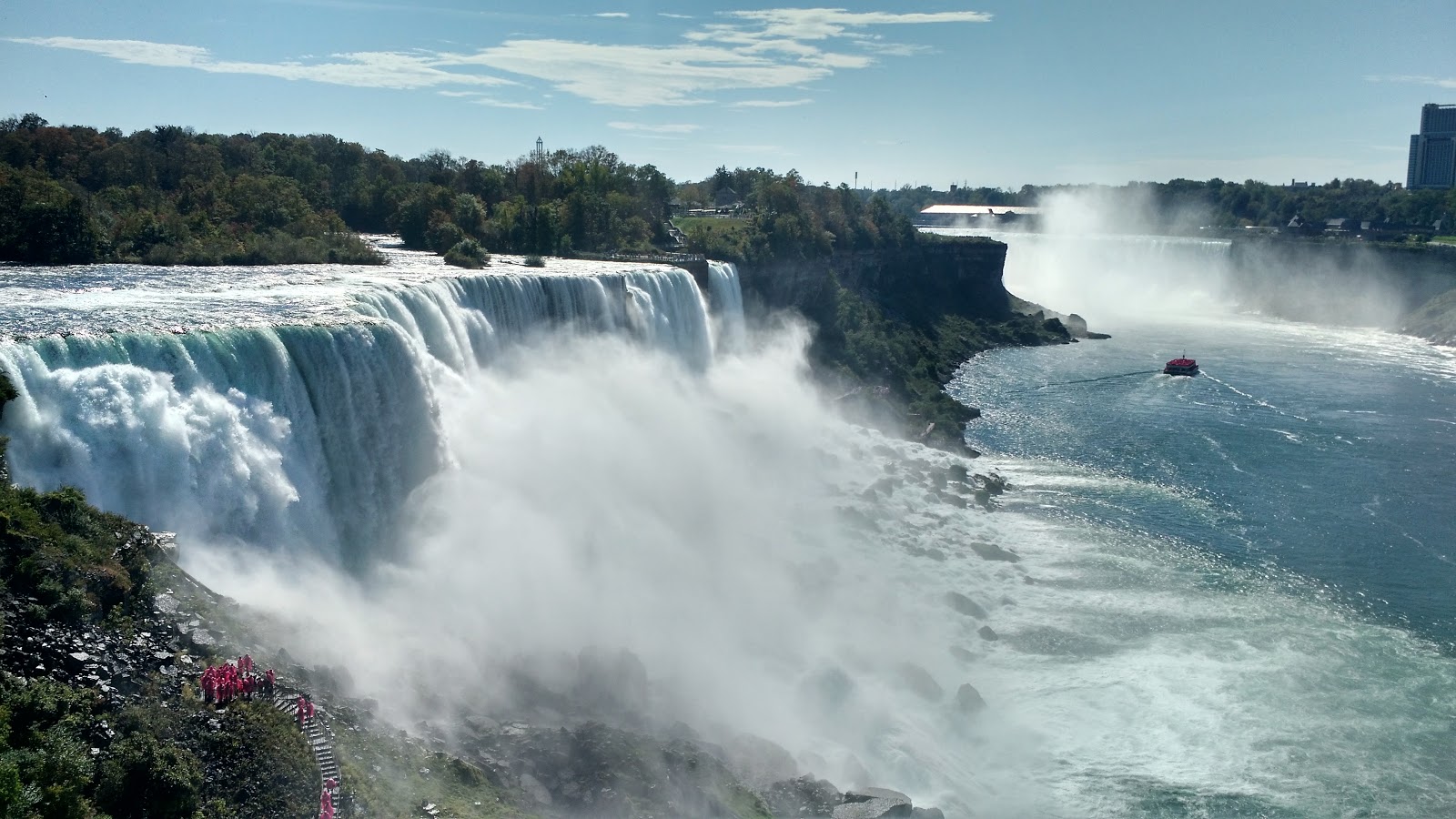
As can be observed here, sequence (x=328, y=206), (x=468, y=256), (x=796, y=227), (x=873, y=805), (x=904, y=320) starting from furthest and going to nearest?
(x=904, y=320) < (x=796, y=227) < (x=328, y=206) < (x=468, y=256) < (x=873, y=805)

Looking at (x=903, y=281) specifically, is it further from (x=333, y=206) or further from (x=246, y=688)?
(x=246, y=688)

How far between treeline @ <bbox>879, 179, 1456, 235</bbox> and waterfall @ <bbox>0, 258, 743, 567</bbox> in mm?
84044

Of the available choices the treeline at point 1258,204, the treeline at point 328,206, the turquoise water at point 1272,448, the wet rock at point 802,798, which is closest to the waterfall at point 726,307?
the treeline at point 328,206

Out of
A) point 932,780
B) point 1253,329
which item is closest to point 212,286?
point 932,780

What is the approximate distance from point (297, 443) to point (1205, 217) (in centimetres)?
11782

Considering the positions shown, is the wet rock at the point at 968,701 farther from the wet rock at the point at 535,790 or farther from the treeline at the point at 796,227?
the treeline at the point at 796,227

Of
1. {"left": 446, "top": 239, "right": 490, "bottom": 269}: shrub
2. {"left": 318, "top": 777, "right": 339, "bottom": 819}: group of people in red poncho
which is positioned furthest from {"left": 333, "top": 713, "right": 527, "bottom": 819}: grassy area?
{"left": 446, "top": 239, "right": 490, "bottom": 269}: shrub

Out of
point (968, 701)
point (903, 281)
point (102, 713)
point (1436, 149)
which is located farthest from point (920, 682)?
point (1436, 149)

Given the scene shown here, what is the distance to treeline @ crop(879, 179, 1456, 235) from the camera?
99.5 m

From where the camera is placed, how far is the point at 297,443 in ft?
59.9

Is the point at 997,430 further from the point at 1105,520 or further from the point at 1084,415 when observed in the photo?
the point at 1105,520

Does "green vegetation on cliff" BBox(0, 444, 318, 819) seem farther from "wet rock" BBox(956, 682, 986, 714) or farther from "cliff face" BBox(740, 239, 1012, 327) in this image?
"cliff face" BBox(740, 239, 1012, 327)

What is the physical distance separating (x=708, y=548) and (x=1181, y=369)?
103 ft

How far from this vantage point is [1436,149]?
13250 cm
